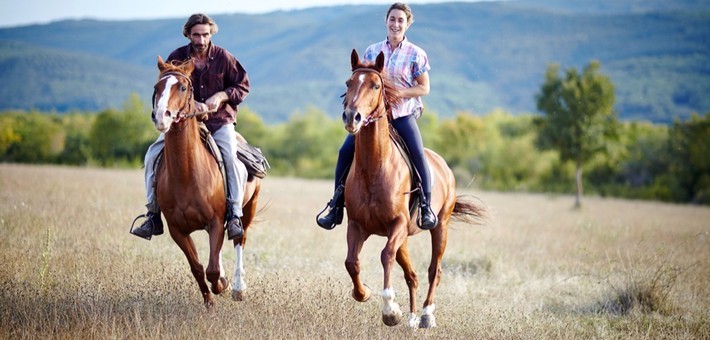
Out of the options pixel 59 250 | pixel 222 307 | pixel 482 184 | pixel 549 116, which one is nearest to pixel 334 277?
pixel 222 307

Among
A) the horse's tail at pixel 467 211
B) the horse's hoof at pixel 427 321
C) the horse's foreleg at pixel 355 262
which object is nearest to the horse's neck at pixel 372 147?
the horse's foreleg at pixel 355 262

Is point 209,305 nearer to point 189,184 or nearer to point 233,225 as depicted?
point 233,225

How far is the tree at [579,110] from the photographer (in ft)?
108

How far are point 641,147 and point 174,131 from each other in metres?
55.8

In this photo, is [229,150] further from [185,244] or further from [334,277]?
[334,277]

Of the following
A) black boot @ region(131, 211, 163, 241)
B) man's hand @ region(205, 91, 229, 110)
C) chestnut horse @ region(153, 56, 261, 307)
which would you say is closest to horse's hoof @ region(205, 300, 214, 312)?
chestnut horse @ region(153, 56, 261, 307)

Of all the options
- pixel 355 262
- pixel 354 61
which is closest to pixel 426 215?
pixel 355 262

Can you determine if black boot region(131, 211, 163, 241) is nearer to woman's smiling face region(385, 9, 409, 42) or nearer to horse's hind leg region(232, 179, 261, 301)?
horse's hind leg region(232, 179, 261, 301)

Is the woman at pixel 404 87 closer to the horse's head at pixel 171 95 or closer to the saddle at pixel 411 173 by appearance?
the saddle at pixel 411 173

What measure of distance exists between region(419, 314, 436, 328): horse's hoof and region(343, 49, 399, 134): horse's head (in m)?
2.46

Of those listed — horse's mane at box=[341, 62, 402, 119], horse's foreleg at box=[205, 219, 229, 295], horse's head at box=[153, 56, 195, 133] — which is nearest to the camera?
horse's head at box=[153, 56, 195, 133]

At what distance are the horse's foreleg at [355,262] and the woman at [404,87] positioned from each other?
629mm

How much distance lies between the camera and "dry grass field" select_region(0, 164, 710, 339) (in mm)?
7273

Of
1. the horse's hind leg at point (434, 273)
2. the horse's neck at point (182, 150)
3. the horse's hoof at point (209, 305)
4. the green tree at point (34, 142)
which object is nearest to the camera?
the horse's neck at point (182, 150)
